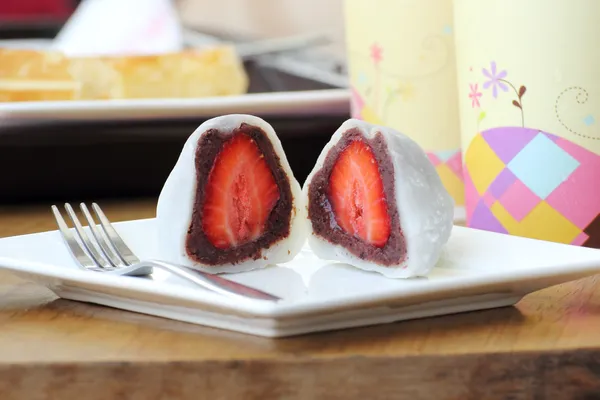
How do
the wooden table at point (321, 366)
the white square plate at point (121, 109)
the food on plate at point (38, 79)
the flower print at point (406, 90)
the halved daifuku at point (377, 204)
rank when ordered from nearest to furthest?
1. the wooden table at point (321, 366)
2. the halved daifuku at point (377, 204)
3. the flower print at point (406, 90)
4. the white square plate at point (121, 109)
5. the food on plate at point (38, 79)

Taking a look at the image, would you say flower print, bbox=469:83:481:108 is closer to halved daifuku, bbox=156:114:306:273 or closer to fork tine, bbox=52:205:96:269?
halved daifuku, bbox=156:114:306:273

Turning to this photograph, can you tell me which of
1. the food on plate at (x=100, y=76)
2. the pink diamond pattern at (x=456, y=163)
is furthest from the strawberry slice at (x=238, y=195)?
the food on plate at (x=100, y=76)

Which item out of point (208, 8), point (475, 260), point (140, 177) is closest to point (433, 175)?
point (475, 260)

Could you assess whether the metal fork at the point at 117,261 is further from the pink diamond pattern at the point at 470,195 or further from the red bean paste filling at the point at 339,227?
the pink diamond pattern at the point at 470,195

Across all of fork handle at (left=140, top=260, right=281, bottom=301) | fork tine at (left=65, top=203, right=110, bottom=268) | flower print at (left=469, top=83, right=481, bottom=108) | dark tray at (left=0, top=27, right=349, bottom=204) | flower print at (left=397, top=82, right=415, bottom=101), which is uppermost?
flower print at (left=469, top=83, right=481, bottom=108)

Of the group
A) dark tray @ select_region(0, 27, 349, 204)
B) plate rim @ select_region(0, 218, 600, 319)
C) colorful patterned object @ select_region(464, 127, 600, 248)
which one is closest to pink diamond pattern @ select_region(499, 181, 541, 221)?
colorful patterned object @ select_region(464, 127, 600, 248)

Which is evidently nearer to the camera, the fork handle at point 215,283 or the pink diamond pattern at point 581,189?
the fork handle at point 215,283
